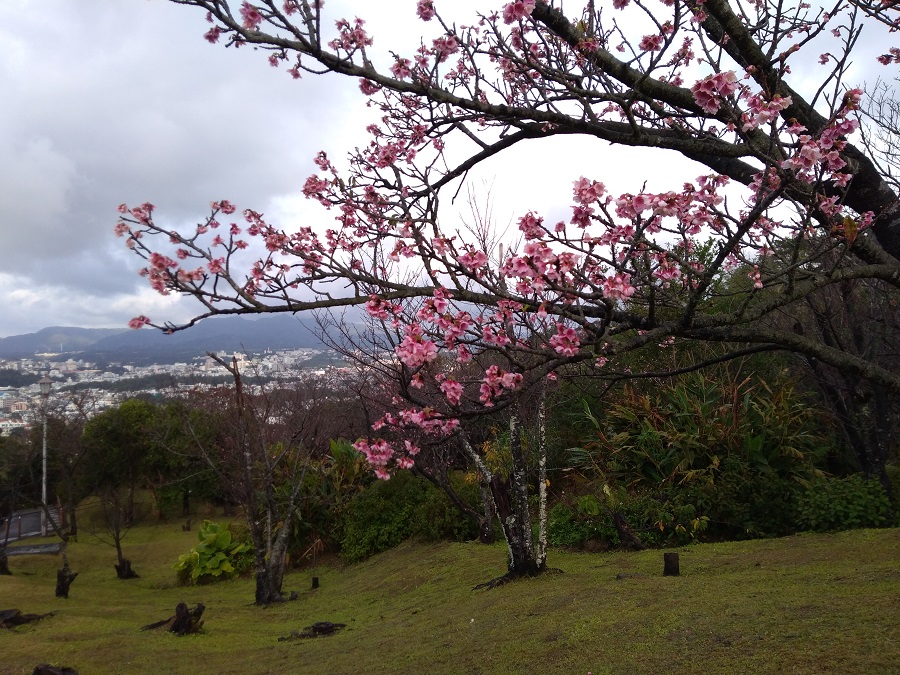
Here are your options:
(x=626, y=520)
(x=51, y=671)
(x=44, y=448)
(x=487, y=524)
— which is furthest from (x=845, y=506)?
(x=44, y=448)

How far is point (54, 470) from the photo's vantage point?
2002cm

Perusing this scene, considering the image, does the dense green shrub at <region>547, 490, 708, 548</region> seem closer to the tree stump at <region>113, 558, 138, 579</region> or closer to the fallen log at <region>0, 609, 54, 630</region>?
the fallen log at <region>0, 609, 54, 630</region>

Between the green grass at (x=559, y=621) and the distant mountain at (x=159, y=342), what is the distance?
44.9 meters

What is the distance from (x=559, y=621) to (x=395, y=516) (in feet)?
23.5

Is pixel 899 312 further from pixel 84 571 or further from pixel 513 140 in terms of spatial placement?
pixel 84 571

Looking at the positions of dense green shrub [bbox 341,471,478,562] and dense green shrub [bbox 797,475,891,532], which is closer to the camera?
dense green shrub [bbox 797,475,891,532]

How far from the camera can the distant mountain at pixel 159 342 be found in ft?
239

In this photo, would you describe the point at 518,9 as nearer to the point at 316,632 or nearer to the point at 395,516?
the point at 316,632

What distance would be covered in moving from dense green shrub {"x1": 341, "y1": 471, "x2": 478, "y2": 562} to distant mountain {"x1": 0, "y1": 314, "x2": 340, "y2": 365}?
41.1 m

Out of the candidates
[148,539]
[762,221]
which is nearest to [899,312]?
[762,221]

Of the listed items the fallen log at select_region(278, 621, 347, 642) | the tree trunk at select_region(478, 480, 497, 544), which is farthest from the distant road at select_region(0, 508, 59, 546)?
the fallen log at select_region(278, 621, 347, 642)

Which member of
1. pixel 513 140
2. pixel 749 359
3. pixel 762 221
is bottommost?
pixel 749 359

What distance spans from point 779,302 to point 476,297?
60.4 inches

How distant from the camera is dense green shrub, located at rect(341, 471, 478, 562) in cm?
988
